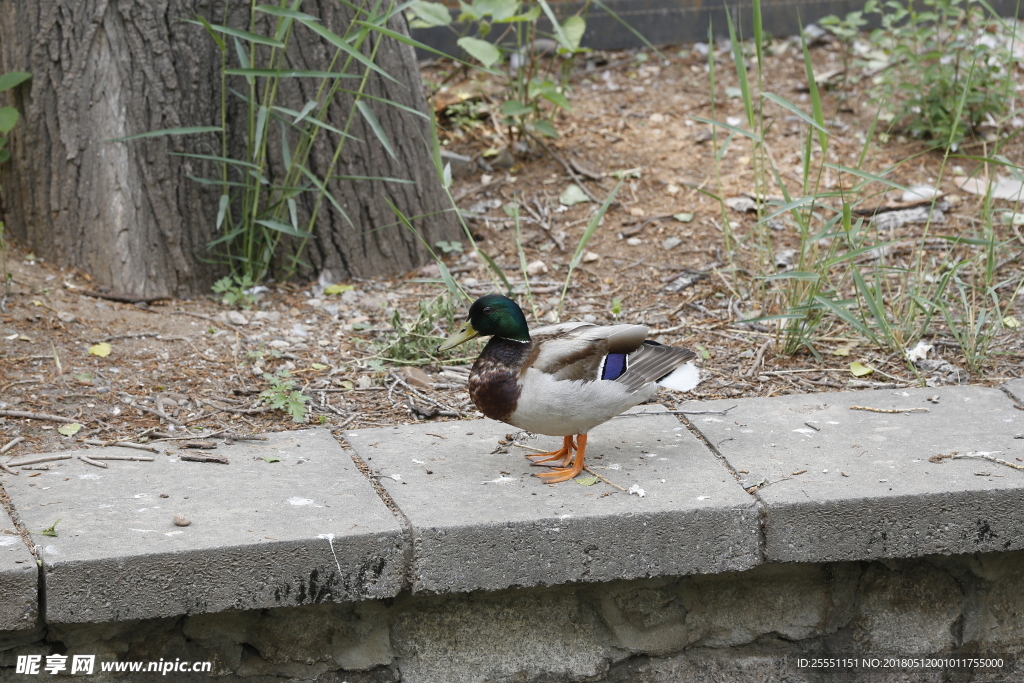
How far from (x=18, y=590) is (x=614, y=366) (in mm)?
1398

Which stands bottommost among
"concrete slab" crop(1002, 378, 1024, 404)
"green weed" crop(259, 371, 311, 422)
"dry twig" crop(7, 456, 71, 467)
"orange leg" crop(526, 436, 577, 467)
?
"green weed" crop(259, 371, 311, 422)

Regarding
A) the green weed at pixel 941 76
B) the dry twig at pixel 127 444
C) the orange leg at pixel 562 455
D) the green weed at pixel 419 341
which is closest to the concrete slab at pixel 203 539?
the dry twig at pixel 127 444

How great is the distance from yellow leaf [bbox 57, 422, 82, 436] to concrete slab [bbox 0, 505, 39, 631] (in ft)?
2.39

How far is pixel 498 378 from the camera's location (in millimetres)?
2520

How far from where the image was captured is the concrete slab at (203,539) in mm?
2162

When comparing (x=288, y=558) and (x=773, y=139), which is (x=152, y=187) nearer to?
(x=288, y=558)

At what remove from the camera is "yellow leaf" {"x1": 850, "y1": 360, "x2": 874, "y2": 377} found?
3.41 m

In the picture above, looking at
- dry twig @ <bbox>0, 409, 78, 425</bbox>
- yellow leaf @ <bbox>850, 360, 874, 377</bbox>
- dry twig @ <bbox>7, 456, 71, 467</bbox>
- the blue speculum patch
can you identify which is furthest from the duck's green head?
yellow leaf @ <bbox>850, 360, 874, 377</bbox>

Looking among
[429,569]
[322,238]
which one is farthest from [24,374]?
[429,569]

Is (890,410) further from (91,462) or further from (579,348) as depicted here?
(91,462)

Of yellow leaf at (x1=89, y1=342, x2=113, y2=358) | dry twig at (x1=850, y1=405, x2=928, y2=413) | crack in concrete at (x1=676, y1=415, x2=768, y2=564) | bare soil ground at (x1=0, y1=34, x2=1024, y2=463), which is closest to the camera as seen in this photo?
crack in concrete at (x1=676, y1=415, x2=768, y2=564)

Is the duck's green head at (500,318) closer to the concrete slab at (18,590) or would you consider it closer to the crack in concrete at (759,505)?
the crack in concrete at (759,505)

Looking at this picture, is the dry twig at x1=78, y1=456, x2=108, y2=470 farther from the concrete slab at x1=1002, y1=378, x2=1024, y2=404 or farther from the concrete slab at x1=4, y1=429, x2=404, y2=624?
the concrete slab at x1=1002, y1=378, x2=1024, y2=404

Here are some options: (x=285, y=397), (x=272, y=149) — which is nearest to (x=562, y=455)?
(x=285, y=397)
